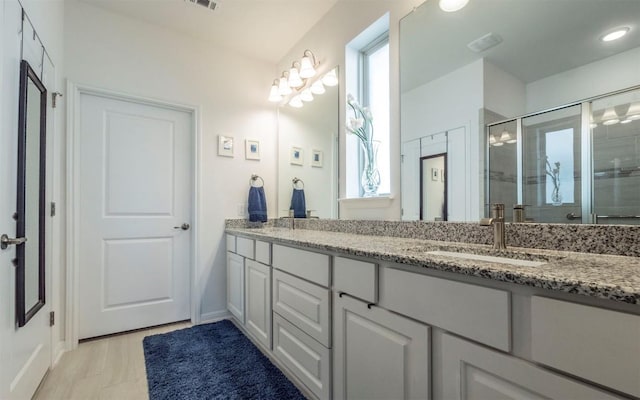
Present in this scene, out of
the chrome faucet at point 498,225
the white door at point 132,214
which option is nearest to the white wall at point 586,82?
the chrome faucet at point 498,225

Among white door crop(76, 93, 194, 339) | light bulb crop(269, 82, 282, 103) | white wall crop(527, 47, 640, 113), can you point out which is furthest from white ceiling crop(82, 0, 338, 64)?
white wall crop(527, 47, 640, 113)

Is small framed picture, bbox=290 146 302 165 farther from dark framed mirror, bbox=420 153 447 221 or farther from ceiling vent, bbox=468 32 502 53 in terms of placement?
ceiling vent, bbox=468 32 502 53

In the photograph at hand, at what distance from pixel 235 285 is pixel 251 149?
1254mm

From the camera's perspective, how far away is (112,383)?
5.56 feet

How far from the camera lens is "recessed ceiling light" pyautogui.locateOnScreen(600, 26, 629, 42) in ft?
3.30

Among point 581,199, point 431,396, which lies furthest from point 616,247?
point 431,396

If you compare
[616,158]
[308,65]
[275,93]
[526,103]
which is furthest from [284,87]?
[616,158]

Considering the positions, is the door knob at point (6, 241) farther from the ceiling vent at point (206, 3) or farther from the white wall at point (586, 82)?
the white wall at point (586, 82)

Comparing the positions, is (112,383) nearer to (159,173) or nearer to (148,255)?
(148,255)

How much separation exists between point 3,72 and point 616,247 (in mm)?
2304

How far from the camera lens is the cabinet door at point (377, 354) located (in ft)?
3.05

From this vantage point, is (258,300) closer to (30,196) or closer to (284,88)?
(30,196)

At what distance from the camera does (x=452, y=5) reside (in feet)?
5.07

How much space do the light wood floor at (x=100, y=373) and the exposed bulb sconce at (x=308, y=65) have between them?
234 centimetres
